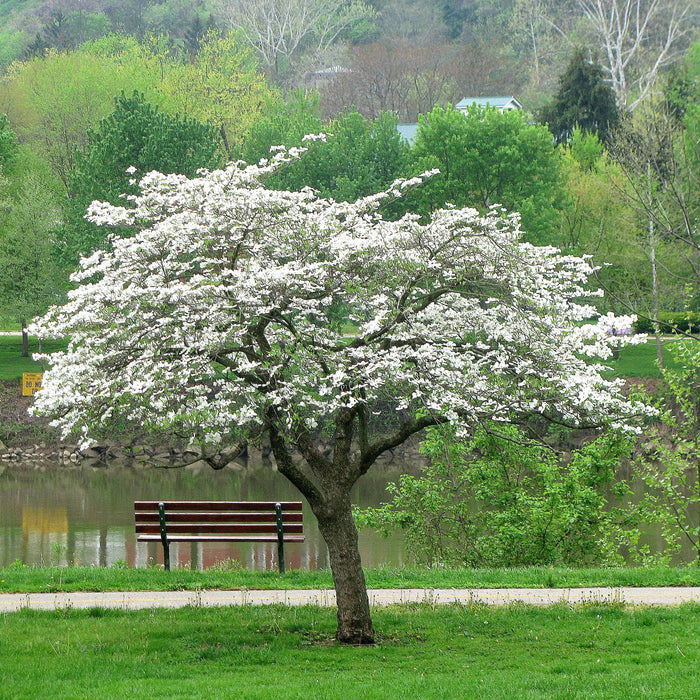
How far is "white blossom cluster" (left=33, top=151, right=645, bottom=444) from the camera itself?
8641 mm

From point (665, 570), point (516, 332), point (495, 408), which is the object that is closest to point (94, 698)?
point (495, 408)

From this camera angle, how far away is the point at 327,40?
9294cm

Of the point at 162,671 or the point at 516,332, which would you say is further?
the point at 516,332

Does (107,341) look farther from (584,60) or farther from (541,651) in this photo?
(584,60)

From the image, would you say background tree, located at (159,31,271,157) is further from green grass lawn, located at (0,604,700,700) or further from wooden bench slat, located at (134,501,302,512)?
green grass lawn, located at (0,604,700,700)

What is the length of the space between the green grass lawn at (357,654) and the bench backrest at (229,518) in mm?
3226

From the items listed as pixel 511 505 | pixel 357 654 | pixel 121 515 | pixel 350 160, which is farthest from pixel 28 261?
pixel 357 654

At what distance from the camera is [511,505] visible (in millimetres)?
15469

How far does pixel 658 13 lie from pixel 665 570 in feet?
257

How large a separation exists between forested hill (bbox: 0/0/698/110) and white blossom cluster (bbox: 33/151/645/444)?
219 feet

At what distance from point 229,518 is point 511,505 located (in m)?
4.91

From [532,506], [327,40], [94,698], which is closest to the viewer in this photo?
[94,698]

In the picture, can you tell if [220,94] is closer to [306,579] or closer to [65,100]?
[65,100]

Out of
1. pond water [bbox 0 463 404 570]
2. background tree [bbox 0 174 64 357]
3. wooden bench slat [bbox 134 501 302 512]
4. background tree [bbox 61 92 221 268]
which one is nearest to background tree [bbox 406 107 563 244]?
background tree [bbox 61 92 221 268]
